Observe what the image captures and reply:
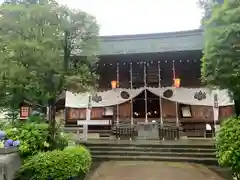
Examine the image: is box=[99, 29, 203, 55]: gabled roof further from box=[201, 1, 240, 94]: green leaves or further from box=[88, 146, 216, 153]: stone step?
box=[201, 1, 240, 94]: green leaves

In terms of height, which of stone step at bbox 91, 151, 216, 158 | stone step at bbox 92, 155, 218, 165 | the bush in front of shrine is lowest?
stone step at bbox 92, 155, 218, 165

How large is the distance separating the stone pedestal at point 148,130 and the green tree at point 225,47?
8.12m

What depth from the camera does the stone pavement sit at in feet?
23.1

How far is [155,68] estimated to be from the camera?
15859 mm

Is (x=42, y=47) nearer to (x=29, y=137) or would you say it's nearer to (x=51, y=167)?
(x=29, y=137)

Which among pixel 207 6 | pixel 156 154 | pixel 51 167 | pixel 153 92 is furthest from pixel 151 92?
pixel 51 167

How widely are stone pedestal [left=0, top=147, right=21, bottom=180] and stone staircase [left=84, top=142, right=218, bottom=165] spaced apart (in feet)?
15.3

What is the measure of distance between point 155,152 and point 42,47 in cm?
666

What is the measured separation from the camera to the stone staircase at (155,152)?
9.39 metres

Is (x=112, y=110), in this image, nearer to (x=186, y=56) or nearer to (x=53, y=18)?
(x=186, y=56)

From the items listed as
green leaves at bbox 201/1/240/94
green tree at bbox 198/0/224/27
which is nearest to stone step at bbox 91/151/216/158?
green leaves at bbox 201/1/240/94

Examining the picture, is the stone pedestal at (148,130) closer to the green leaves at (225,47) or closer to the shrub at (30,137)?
the shrub at (30,137)

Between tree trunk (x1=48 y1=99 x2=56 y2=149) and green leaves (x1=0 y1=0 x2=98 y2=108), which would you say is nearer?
green leaves (x1=0 y1=0 x2=98 y2=108)

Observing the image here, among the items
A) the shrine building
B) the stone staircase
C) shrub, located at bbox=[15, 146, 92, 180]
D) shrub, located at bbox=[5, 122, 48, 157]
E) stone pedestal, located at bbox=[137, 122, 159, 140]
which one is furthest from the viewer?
the shrine building
